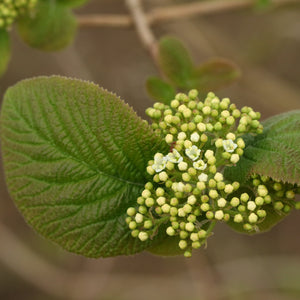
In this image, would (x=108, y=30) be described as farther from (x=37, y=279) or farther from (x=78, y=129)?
(x=78, y=129)

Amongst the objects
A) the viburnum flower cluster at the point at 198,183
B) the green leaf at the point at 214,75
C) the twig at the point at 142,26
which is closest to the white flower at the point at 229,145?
the viburnum flower cluster at the point at 198,183

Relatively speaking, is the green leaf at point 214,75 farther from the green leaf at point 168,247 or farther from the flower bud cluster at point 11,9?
the green leaf at point 168,247

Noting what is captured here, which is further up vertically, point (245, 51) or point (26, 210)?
point (245, 51)

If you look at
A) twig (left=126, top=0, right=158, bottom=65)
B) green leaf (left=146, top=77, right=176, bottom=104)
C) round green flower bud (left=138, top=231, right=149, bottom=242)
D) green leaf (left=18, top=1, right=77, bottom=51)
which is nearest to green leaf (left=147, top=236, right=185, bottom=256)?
round green flower bud (left=138, top=231, right=149, bottom=242)

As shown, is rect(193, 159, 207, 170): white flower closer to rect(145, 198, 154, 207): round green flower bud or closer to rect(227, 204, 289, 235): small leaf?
rect(145, 198, 154, 207): round green flower bud

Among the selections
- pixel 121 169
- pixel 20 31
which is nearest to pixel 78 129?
pixel 121 169

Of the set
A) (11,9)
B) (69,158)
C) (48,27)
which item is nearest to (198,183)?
(69,158)

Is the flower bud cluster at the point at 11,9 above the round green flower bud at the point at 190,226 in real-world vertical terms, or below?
above
